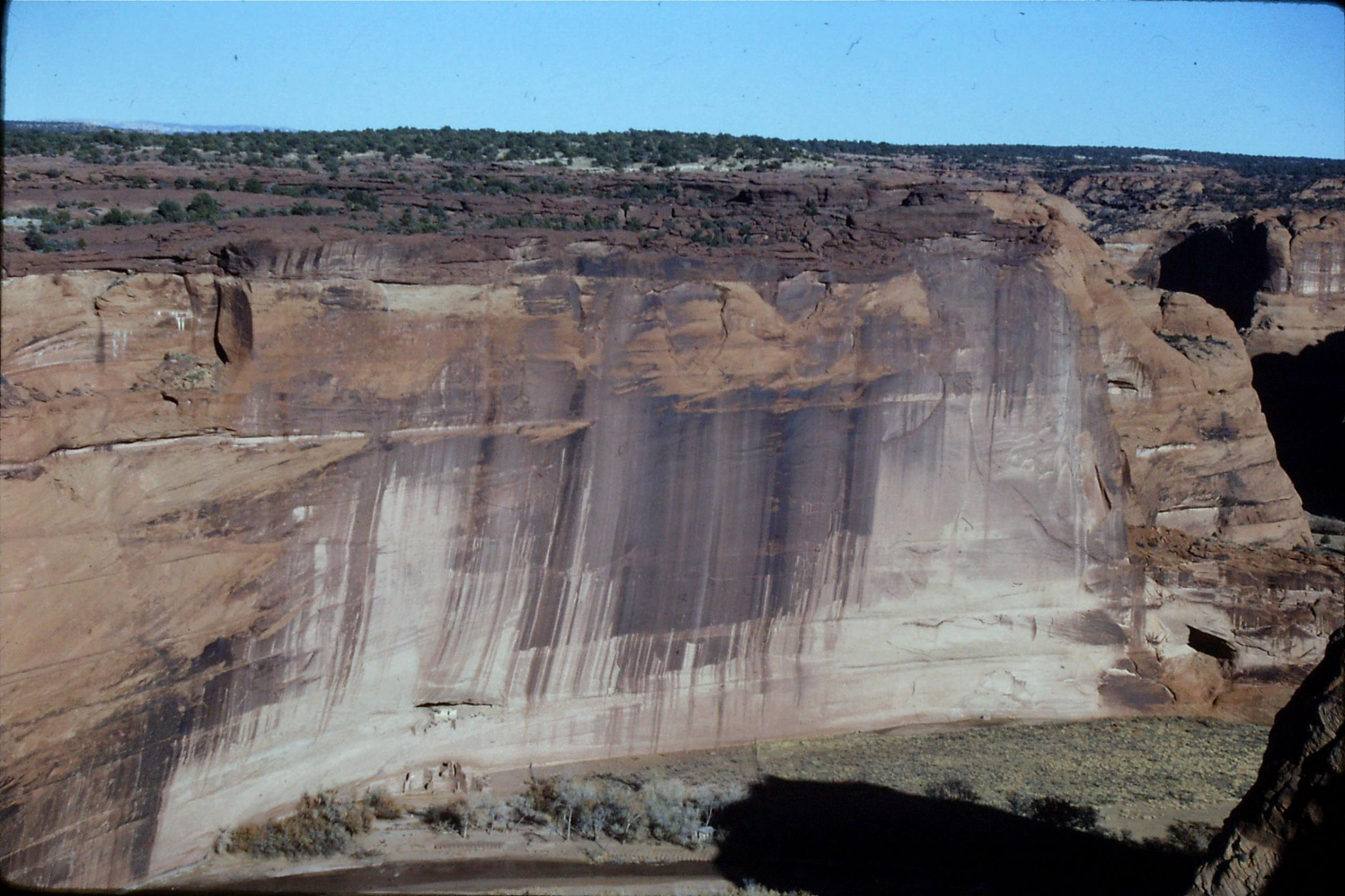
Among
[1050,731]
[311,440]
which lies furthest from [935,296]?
[311,440]

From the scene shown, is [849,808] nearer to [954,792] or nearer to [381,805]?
[954,792]

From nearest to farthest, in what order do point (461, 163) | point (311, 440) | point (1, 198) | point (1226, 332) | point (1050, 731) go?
1. point (311, 440)
2. point (1, 198)
3. point (1050, 731)
4. point (1226, 332)
5. point (461, 163)

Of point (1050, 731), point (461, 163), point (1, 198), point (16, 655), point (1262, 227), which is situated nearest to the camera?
point (16, 655)

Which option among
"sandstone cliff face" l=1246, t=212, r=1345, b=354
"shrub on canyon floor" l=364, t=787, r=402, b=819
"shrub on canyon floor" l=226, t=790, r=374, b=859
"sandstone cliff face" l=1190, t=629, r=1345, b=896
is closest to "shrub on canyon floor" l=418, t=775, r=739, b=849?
"shrub on canyon floor" l=364, t=787, r=402, b=819

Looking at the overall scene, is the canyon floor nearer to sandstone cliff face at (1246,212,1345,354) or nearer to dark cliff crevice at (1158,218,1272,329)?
sandstone cliff face at (1246,212,1345,354)

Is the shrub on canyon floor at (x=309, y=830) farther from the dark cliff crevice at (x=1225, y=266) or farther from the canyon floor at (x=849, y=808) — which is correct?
the dark cliff crevice at (x=1225, y=266)

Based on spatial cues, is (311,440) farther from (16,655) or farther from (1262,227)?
(1262,227)
